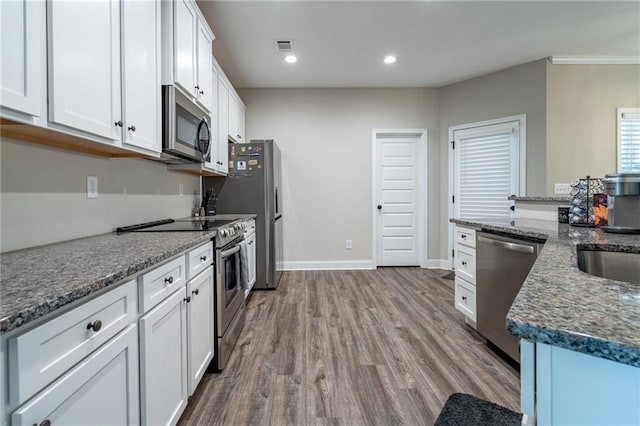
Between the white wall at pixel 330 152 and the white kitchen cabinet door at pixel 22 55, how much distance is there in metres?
3.63

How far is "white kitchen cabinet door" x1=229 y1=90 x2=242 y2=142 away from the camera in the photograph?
3.60 meters

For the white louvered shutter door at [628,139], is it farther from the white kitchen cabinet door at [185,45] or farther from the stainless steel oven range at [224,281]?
the white kitchen cabinet door at [185,45]

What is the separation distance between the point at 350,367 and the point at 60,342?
1699mm

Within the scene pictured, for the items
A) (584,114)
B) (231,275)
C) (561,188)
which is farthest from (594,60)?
(231,275)

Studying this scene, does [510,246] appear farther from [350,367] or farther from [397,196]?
[397,196]

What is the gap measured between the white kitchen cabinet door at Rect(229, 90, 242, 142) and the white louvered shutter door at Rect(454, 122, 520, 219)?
10.6 ft

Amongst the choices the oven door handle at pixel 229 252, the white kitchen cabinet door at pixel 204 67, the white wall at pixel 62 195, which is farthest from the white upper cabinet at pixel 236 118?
the oven door handle at pixel 229 252

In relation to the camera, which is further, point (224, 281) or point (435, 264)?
point (435, 264)

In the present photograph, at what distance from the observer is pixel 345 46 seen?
11.0 ft

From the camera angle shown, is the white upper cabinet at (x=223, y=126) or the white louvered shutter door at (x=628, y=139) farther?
the white louvered shutter door at (x=628, y=139)

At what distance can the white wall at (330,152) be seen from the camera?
15.1 ft

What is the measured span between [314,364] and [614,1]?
407 centimetres

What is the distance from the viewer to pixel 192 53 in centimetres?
217

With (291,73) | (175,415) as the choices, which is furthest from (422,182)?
(175,415)
